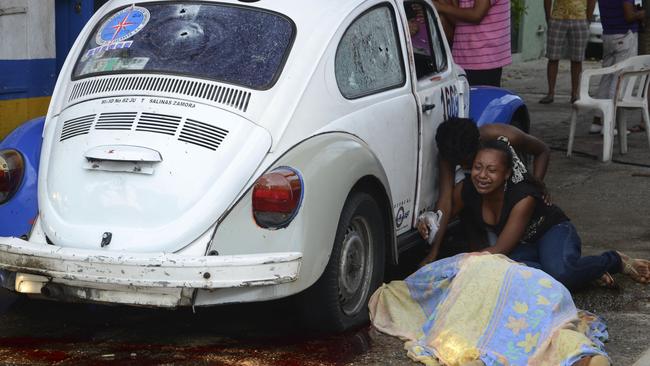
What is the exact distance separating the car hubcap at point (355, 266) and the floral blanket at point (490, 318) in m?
0.13

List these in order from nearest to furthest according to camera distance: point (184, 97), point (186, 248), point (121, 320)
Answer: point (186, 248) < point (184, 97) < point (121, 320)

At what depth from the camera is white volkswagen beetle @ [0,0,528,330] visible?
16.9ft

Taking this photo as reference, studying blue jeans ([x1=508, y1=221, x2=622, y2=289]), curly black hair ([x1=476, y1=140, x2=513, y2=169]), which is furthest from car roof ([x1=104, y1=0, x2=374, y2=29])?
blue jeans ([x1=508, y1=221, x2=622, y2=289])

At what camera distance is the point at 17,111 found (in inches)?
340

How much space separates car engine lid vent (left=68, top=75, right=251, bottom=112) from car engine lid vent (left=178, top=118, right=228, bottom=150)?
18 centimetres

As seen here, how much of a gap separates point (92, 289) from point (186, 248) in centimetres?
45

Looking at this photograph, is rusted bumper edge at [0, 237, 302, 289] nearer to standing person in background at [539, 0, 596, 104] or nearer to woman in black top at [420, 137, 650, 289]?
woman in black top at [420, 137, 650, 289]

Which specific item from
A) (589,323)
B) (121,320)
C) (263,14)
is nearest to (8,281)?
(121,320)

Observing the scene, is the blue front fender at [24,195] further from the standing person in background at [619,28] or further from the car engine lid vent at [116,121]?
the standing person in background at [619,28]

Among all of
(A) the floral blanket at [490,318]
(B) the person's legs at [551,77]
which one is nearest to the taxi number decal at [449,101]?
(A) the floral blanket at [490,318]

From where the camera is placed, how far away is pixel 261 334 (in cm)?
575

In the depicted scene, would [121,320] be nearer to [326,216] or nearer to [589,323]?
[326,216]

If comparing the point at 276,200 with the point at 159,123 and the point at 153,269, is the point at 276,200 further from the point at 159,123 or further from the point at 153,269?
the point at 159,123

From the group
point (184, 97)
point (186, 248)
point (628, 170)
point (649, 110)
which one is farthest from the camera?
point (649, 110)
